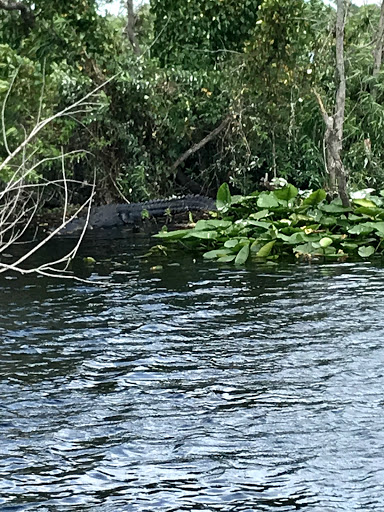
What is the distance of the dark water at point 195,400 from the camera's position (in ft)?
16.4

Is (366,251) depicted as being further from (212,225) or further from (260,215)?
(212,225)

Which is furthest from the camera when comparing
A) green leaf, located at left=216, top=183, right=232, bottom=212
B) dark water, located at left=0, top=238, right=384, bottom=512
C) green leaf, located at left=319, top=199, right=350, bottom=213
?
green leaf, located at left=216, top=183, right=232, bottom=212

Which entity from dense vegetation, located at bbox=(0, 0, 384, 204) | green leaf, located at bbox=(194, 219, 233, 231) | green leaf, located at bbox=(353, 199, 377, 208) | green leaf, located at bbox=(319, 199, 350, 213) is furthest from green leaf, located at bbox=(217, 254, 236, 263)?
dense vegetation, located at bbox=(0, 0, 384, 204)

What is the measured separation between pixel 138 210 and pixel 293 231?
5.85m

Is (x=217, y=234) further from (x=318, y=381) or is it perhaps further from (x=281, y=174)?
(x=318, y=381)

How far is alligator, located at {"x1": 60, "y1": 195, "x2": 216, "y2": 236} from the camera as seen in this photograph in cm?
1875

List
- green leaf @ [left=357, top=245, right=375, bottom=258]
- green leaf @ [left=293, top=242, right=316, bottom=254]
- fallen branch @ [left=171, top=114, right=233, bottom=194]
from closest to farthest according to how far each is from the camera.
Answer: green leaf @ [left=357, top=245, right=375, bottom=258] → green leaf @ [left=293, top=242, right=316, bottom=254] → fallen branch @ [left=171, top=114, right=233, bottom=194]

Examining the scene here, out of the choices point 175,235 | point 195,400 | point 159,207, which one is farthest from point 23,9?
point 195,400

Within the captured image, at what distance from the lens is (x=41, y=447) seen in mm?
5660

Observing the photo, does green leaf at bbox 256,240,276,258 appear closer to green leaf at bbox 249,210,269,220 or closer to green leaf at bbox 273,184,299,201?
green leaf at bbox 249,210,269,220

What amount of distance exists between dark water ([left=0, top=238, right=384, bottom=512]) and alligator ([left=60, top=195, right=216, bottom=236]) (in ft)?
26.3

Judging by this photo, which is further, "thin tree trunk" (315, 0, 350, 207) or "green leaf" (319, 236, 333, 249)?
"thin tree trunk" (315, 0, 350, 207)

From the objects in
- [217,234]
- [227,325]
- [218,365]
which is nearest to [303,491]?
[218,365]

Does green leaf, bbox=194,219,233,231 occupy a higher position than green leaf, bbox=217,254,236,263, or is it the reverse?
green leaf, bbox=194,219,233,231
